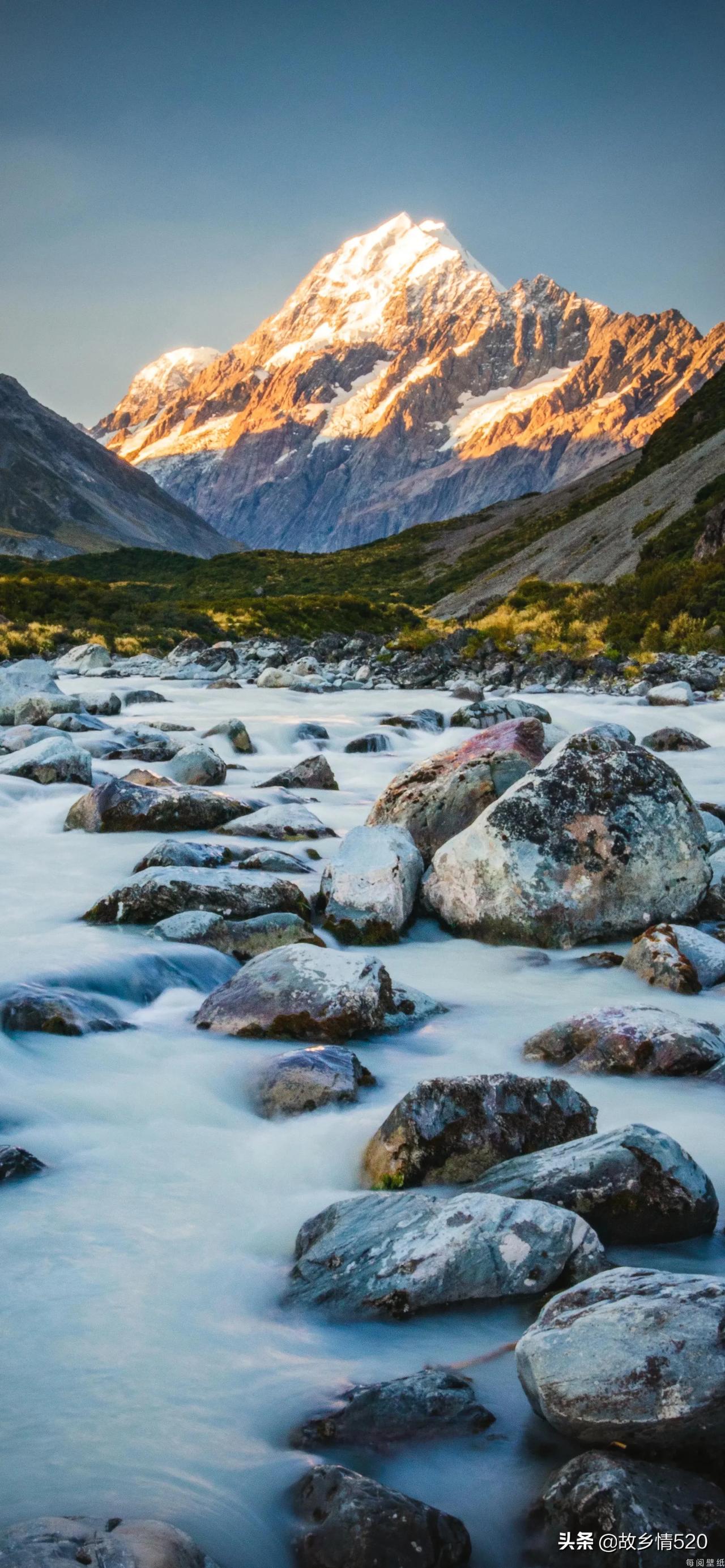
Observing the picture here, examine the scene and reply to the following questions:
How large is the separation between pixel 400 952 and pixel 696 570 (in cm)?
2534

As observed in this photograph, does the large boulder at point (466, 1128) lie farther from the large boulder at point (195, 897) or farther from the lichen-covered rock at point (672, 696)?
the lichen-covered rock at point (672, 696)

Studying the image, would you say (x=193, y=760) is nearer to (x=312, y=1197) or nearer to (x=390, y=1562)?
(x=312, y=1197)

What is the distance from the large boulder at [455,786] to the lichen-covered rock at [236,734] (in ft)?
Answer: 21.0

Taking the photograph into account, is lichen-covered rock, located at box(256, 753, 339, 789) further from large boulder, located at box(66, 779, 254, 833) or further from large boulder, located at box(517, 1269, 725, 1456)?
large boulder, located at box(517, 1269, 725, 1456)

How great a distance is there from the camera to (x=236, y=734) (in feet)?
52.2

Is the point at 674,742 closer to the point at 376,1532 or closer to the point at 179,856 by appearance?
the point at 179,856

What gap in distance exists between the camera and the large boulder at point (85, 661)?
1142 inches

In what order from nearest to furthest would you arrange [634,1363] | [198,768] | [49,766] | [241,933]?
1. [634,1363]
2. [241,933]
3. [49,766]
4. [198,768]

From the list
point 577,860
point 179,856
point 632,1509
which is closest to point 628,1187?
point 632,1509

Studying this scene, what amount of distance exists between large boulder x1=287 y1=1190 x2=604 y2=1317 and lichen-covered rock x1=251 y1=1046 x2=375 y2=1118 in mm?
1311

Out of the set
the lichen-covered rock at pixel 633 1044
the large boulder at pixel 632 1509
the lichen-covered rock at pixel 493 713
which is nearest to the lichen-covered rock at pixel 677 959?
the lichen-covered rock at pixel 633 1044

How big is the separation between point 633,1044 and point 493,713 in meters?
11.7

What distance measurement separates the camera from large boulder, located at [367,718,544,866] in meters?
8.62

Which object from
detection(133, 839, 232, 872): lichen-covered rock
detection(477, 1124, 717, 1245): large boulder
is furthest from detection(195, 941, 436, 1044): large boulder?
detection(133, 839, 232, 872): lichen-covered rock
